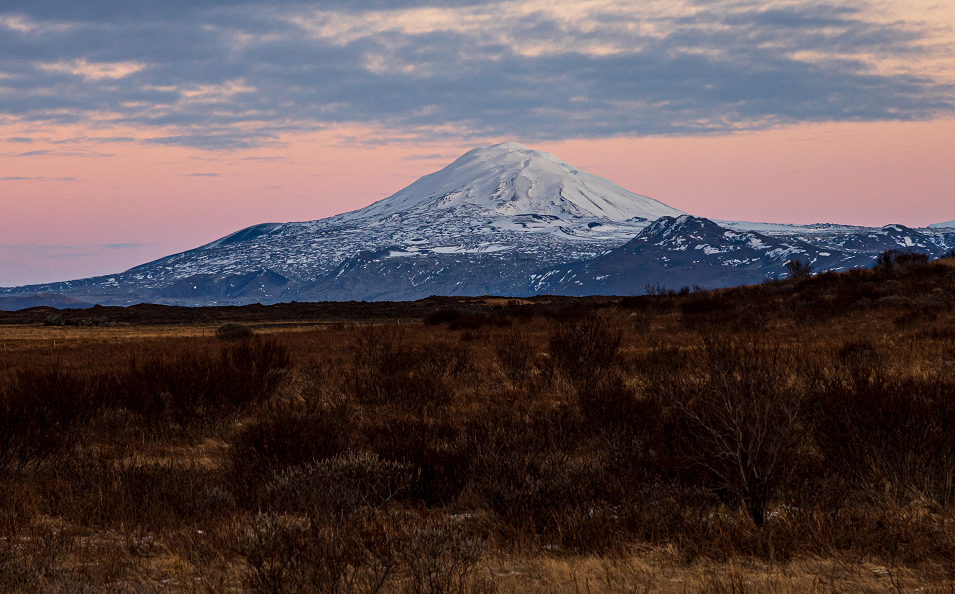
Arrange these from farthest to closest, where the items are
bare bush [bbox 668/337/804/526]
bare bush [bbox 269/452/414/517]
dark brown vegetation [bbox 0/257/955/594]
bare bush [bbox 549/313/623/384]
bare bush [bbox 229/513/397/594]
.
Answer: bare bush [bbox 549/313/623/384], bare bush [bbox 269/452/414/517], bare bush [bbox 668/337/804/526], dark brown vegetation [bbox 0/257/955/594], bare bush [bbox 229/513/397/594]

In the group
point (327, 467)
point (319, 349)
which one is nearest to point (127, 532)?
point (327, 467)

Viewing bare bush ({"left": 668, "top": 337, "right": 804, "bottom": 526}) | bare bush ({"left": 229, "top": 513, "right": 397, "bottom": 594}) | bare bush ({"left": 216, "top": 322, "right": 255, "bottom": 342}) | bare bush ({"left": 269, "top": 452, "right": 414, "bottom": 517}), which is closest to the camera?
bare bush ({"left": 229, "top": 513, "right": 397, "bottom": 594})

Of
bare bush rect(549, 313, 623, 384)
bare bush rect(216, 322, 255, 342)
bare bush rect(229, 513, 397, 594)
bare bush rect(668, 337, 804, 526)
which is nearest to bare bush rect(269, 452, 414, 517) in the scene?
bare bush rect(229, 513, 397, 594)

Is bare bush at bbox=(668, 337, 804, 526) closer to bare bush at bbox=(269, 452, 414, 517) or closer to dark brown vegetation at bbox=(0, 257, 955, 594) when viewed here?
dark brown vegetation at bbox=(0, 257, 955, 594)

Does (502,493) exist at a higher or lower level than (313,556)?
lower

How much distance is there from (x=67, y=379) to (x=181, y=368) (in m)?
1.78

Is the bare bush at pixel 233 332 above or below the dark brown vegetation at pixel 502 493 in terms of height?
above

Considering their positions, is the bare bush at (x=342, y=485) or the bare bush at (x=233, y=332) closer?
the bare bush at (x=342, y=485)

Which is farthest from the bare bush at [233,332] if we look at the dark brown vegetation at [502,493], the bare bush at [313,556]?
the bare bush at [313,556]

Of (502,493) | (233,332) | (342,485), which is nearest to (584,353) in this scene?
(502,493)

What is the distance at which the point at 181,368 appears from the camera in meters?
12.5

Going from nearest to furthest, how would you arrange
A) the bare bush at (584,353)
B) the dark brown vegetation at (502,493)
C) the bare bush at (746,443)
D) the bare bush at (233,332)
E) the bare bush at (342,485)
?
the dark brown vegetation at (502,493) → the bare bush at (746,443) → the bare bush at (342,485) → the bare bush at (584,353) → the bare bush at (233,332)

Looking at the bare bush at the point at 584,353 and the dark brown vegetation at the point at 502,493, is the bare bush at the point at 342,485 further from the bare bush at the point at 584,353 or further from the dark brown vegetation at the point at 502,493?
the bare bush at the point at 584,353

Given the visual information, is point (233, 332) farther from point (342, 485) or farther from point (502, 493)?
point (502, 493)
